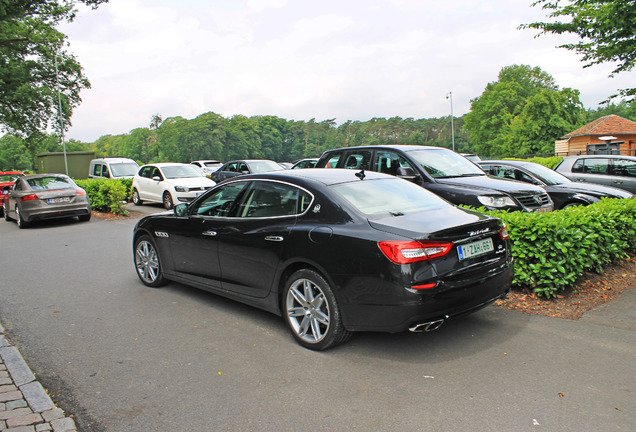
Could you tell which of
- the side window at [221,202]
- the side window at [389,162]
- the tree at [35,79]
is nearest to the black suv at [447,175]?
the side window at [389,162]

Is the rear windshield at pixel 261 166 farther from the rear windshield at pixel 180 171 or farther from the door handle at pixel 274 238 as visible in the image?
the door handle at pixel 274 238

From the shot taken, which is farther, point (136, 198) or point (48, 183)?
point (136, 198)

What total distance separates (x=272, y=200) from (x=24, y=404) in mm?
2633

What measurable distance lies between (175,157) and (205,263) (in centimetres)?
9965

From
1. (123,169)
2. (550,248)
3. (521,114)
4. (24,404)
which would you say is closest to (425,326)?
(550,248)

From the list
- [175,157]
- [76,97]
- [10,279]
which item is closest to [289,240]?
[10,279]

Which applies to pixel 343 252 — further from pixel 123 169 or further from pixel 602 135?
pixel 602 135

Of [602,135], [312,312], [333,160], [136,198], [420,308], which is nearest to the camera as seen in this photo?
[420,308]

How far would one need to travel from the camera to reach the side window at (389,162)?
874cm

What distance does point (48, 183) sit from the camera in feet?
47.9

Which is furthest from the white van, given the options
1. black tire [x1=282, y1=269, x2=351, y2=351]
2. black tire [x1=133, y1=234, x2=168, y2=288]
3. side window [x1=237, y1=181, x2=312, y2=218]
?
black tire [x1=282, y1=269, x2=351, y2=351]

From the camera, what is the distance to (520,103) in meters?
77.3

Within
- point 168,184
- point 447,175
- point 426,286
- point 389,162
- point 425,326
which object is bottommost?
point 425,326

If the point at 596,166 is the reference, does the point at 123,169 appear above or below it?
above
